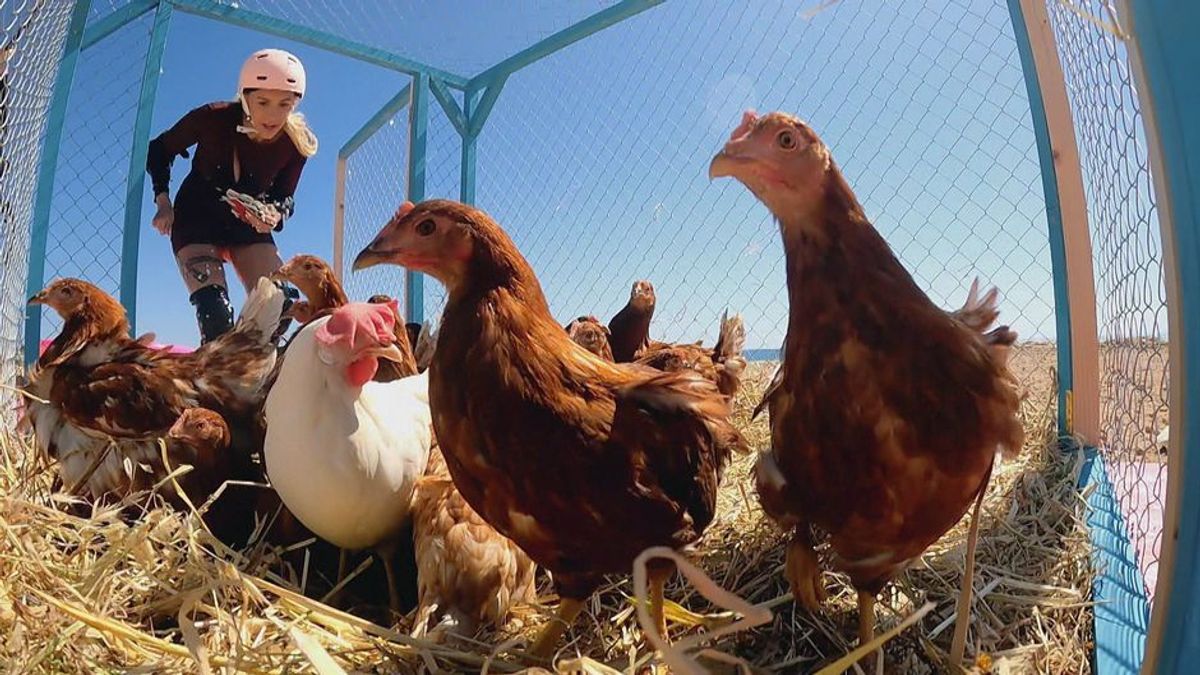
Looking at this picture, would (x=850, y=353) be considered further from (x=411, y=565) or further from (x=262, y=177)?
(x=262, y=177)

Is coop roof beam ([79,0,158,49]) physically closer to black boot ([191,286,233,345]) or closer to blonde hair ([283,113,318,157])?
blonde hair ([283,113,318,157])

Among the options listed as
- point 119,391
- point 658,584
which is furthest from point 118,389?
point 658,584

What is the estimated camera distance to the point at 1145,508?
38.7 inches

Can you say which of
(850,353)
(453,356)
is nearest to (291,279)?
(453,356)

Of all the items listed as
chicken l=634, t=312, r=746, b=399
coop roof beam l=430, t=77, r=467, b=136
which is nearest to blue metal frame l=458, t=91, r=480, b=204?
coop roof beam l=430, t=77, r=467, b=136

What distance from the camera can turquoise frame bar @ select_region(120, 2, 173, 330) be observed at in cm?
260

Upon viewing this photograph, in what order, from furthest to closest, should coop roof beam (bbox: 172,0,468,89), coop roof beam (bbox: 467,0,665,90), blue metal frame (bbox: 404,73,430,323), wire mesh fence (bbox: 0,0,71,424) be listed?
blue metal frame (bbox: 404,73,430,323)
coop roof beam (bbox: 467,0,665,90)
coop roof beam (bbox: 172,0,468,89)
wire mesh fence (bbox: 0,0,71,424)

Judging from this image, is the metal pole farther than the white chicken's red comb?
Yes

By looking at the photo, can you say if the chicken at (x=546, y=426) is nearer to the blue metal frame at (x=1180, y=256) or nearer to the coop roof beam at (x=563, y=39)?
the blue metal frame at (x=1180, y=256)

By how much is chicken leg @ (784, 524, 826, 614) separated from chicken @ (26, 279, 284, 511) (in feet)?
4.40

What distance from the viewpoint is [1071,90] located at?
153 cm

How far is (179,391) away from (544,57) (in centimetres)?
258

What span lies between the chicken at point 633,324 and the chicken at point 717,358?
Result: 41 cm

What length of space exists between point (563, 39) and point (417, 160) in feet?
3.32
